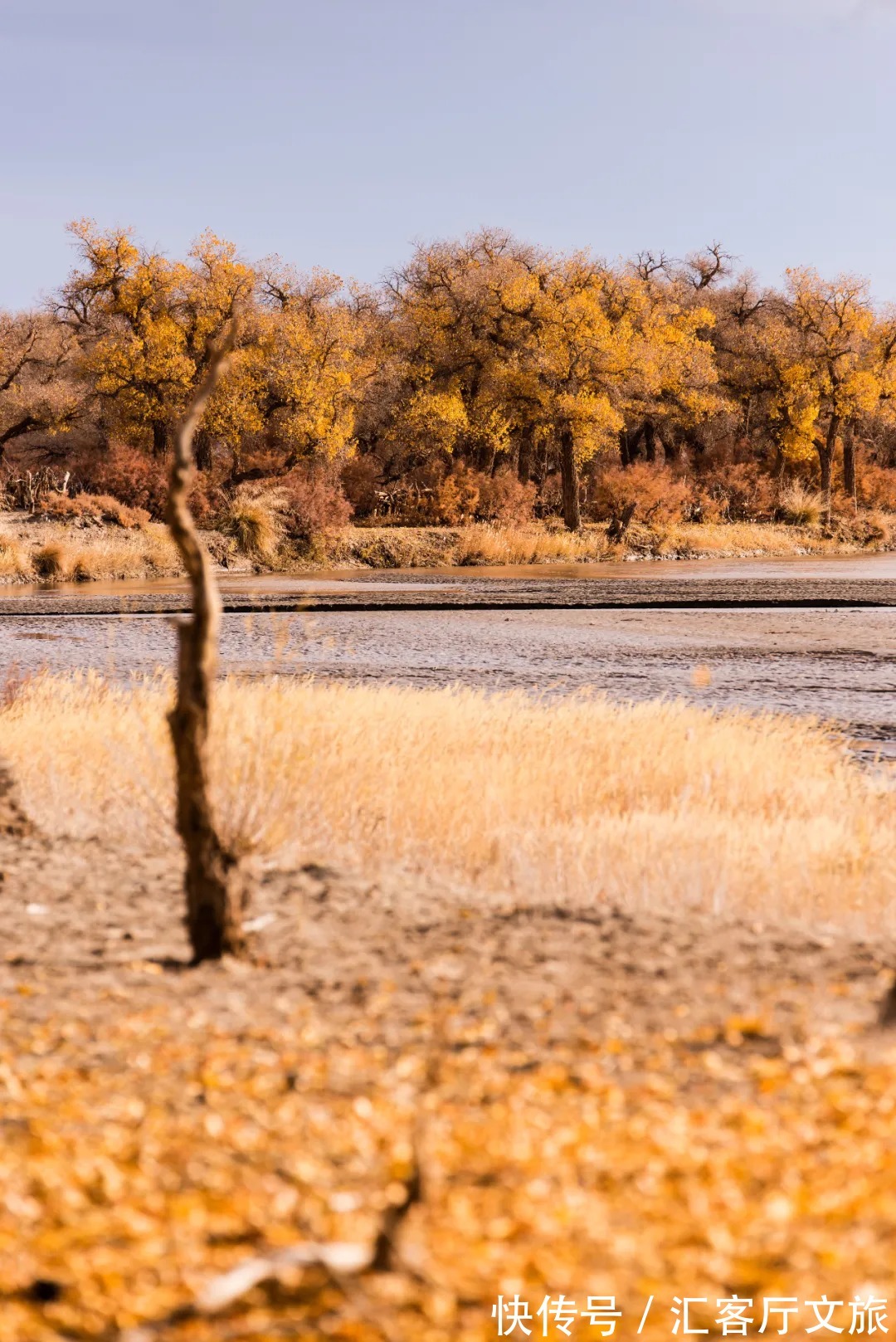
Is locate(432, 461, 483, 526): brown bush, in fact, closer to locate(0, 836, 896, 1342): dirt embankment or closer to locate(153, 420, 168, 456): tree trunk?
locate(153, 420, 168, 456): tree trunk

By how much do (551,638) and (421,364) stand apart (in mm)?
30288

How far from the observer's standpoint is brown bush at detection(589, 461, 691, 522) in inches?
1918

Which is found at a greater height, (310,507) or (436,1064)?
(310,507)

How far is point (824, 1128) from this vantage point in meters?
3.93

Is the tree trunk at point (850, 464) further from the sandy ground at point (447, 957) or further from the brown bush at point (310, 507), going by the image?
the sandy ground at point (447, 957)

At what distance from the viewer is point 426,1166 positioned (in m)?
3.15

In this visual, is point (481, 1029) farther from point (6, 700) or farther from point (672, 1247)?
point (6, 700)

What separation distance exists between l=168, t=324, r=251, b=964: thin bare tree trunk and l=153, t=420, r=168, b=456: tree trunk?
41479 millimetres

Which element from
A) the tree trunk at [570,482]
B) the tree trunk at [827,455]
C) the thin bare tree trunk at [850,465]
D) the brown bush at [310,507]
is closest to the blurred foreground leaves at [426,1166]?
the brown bush at [310,507]

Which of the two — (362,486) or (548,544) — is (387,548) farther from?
(362,486)

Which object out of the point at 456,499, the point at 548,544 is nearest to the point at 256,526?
the point at 456,499

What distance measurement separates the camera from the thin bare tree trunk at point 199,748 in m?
5.04

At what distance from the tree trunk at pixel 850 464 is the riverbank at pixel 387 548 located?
7797 millimetres

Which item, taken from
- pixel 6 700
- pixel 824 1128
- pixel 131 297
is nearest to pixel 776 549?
pixel 131 297
